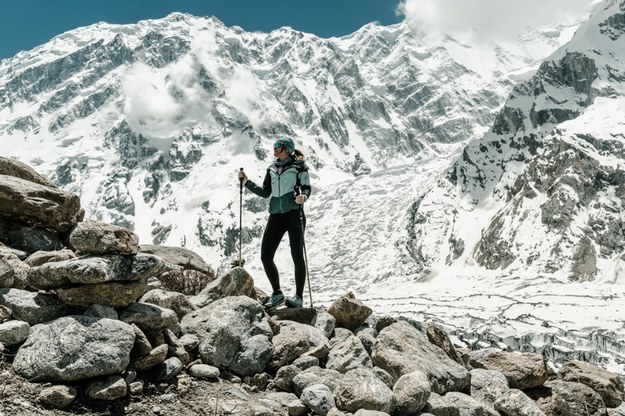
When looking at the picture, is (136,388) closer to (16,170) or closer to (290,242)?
(290,242)

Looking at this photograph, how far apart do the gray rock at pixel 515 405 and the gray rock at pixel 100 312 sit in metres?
6.37

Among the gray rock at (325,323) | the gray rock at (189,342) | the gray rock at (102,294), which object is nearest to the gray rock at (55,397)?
the gray rock at (102,294)

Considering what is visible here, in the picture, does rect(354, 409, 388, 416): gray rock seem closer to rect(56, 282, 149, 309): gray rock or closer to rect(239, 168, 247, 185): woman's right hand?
rect(56, 282, 149, 309): gray rock

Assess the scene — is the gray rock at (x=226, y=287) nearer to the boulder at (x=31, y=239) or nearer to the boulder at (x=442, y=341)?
the boulder at (x=31, y=239)

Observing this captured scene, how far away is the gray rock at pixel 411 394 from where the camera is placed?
28.2 feet

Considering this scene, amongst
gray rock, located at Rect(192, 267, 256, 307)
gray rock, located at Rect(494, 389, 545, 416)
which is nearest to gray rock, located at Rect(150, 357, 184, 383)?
gray rock, located at Rect(192, 267, 256, 307)

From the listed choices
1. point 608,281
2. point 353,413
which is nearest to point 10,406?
point 353,413

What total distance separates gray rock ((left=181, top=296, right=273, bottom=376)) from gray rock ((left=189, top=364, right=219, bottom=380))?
0.87ft

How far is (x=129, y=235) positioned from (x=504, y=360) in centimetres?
802

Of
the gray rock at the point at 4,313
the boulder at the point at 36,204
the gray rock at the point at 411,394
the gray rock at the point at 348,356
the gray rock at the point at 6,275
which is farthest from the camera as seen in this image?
the boulder at the point at 36,204

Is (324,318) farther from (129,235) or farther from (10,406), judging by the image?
(10,406)

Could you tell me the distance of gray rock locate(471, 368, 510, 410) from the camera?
1042 centimetres

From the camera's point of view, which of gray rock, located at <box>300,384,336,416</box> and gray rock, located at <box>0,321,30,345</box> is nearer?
gray rock, located at <box>0,321,30,345</box>

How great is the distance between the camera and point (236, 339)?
9453 millimetres
